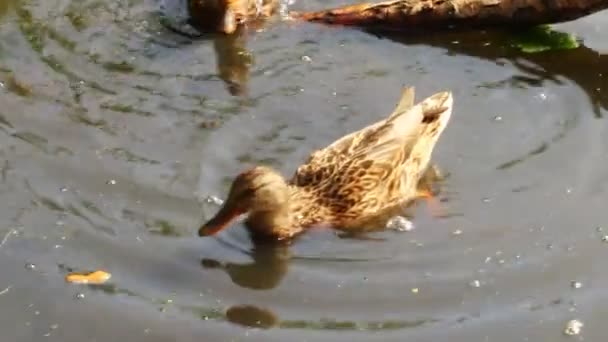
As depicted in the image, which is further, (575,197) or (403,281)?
(575,197)

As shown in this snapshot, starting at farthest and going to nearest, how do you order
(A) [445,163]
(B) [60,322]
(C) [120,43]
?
(C) [120,43], (A) [445,163], (B) [60,322]

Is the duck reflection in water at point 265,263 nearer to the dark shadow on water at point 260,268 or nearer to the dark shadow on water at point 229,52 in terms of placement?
the dark shadow on water at point 260,268

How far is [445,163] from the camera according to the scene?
22.1ft

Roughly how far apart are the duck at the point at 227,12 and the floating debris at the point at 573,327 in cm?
364

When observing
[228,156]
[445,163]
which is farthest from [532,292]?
[228,156]

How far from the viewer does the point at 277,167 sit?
6.74 meters

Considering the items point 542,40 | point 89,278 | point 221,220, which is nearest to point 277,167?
point 221,220

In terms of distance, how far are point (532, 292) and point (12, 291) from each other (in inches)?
98.8

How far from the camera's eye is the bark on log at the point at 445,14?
26.5ft

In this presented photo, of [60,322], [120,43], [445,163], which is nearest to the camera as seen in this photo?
[60,322]

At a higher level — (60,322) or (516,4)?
(516,4)

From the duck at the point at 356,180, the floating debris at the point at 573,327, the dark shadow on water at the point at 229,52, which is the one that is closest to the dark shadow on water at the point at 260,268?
the duck at the point at 356,180

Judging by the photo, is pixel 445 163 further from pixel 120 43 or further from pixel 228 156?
pixel 120 43

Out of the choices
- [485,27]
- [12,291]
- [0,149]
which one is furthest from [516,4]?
[12,291]
